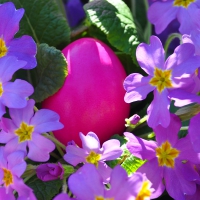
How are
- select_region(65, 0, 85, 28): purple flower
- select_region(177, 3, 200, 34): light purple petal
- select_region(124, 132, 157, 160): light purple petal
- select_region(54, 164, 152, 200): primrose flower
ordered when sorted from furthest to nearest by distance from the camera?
1. select_region(65, 0, 85, 28): purple flower
2. select_region(177, 3, 200, 34): light purple petal
3. select_region(124, 132, 157, 160): light purple petal
4. select_region(54, 164, 152, 200): primrose flower

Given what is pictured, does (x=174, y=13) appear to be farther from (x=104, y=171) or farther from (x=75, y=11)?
(x=75, y=11)

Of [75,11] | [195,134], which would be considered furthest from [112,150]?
[75,11]

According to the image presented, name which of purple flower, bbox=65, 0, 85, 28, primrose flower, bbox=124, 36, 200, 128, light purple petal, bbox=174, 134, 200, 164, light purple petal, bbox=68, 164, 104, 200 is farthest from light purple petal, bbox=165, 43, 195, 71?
purple flower, bbox=65, 0, 85, 28

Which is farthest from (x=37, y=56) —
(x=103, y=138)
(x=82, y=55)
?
(x=103, y=138)

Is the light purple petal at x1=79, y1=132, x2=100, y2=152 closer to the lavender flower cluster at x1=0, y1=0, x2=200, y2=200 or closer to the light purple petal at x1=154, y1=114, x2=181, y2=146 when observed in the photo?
the lavender flower cluster at x1=0, y1=0, x2=200, y2=200

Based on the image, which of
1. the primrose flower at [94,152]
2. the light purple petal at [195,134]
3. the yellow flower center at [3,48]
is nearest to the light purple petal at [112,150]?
the primrose flower at [94,152]

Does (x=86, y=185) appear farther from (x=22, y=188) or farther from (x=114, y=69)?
(x=114, y=69)
